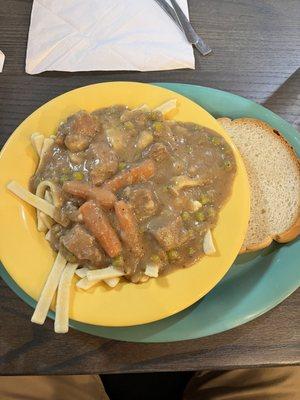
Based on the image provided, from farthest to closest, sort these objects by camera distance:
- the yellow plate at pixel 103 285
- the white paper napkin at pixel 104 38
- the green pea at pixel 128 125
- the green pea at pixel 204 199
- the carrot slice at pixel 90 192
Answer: the white paper napkin at pixel 104 38 → the green pea at pixel 128 125 → the green pea at pixel 204 199 → the carrot slice at pixel 90 192 → the yellow plate at pixel 103 285

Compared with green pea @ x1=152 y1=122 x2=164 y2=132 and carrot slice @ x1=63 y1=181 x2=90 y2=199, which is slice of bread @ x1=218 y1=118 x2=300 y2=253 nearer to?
green pea @ x1=152 y1=122 x2=164 y2=132

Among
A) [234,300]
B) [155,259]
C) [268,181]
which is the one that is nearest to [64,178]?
[155,259]

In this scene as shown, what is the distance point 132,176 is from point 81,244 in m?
0.35

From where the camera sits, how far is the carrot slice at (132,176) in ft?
5.83

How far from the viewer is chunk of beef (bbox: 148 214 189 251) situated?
5.43 ft

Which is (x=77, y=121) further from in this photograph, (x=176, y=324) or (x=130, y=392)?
(x=130, y=392)

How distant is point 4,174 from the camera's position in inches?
73.1

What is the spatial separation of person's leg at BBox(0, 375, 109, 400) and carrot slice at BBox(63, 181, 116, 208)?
0.95m

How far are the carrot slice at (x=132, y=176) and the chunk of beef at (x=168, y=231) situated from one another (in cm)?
19

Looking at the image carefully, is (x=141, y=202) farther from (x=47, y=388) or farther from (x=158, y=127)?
(x=47, y=388)

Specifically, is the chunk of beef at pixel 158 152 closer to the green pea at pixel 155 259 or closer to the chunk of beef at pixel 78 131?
the chunk of beef at pixel 78 131

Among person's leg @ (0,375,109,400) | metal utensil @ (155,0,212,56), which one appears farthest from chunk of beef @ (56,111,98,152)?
person's leg @ (0,375,109,400)

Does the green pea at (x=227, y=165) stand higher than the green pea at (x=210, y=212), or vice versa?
the green pea at (x=227, y=165)

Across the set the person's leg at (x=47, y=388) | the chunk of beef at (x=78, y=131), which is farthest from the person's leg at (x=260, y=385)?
the chunk of beef at (x=78, y=131)
